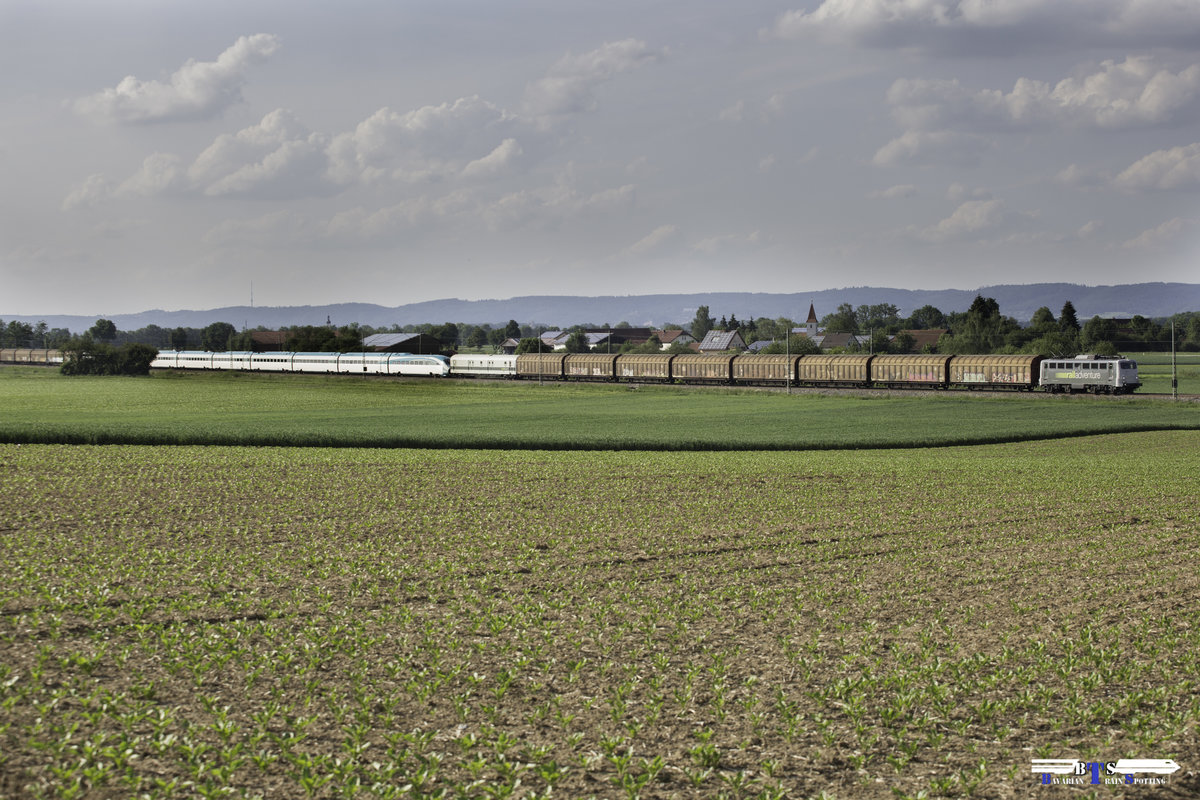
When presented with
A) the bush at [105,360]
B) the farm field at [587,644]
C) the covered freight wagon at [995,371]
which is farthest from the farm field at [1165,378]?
the bush at [105,360]

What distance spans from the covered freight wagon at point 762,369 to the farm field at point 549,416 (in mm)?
6910

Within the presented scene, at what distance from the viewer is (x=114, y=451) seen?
4359cm

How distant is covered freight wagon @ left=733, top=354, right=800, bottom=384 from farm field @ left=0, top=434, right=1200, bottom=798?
234ft

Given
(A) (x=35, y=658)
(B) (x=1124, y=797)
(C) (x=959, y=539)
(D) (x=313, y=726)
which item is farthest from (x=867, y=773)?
(C) (x=959, y=539)

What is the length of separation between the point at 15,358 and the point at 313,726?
212602mm

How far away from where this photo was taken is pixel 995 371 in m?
88.3

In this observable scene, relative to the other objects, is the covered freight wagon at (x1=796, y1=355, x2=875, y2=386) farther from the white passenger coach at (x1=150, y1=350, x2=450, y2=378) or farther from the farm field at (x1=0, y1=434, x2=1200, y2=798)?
the farm field at (x1=0, y1=434, x2=1200, y2=798)

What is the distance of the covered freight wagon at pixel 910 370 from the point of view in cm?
9075

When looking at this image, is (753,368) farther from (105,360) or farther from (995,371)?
(105,360)

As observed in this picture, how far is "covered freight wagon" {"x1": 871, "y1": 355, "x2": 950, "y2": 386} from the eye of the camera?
9075 cm

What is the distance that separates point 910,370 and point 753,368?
16.7 m

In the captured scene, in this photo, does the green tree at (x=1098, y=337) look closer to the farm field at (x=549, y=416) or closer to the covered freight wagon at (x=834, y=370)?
the covered freight wagon at (x=834, y=370)

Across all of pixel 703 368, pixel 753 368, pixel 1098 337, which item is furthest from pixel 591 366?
pixel 1098 337

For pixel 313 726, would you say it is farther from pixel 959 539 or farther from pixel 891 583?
pixel 959 539
